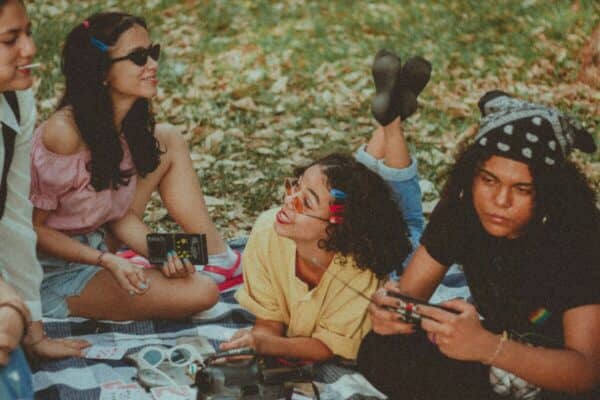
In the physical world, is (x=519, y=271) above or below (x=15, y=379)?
above

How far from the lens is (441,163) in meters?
5.52

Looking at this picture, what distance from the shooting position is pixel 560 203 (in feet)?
8.62

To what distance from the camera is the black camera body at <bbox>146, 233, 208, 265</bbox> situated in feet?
11.4

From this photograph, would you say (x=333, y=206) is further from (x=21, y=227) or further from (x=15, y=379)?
(x=15, y=379)

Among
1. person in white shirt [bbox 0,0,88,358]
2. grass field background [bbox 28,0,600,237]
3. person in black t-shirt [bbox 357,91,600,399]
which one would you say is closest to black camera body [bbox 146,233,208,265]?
person in white shirt [bbox 0,0,88,358]


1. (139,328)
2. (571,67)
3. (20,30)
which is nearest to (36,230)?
(139,328)

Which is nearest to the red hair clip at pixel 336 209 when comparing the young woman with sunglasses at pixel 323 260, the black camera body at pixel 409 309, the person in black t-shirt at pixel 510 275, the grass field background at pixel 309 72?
the young woman with sunglasses at pixel 323 260

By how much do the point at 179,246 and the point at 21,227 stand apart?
0.69 m

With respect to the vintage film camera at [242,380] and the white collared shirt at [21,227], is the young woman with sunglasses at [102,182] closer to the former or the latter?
the white collared shirt at [21,227]

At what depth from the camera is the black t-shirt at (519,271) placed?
8.50ft

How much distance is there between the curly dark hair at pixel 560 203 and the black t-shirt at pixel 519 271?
20 mm

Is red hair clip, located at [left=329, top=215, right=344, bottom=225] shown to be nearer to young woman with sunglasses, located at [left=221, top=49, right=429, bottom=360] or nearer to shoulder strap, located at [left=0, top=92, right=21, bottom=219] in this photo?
young woman with sunglasses, located at [left=221, top=49, right=429, bottom=360]

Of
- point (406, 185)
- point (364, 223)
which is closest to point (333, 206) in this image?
point (364, 223)

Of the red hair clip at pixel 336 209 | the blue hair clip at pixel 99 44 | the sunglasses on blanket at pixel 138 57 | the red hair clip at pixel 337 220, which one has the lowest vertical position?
the red hair clip at pixel 337 220
